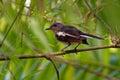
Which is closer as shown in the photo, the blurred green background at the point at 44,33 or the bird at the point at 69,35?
the blurred green background at the point at 44,33

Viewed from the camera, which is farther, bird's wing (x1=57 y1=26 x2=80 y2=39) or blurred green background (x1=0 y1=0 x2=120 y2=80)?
bird's wing (x1=57 y1=26 x2=80 y2=39)

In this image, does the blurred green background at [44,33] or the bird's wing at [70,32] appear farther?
the bird's wing at [70,32]

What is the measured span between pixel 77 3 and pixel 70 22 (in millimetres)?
120

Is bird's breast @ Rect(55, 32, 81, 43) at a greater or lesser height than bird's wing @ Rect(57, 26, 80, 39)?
lesser

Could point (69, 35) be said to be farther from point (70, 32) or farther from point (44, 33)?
point (44, 33)

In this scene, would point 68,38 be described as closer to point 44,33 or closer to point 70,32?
point 70,32

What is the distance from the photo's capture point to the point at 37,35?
1.53 m

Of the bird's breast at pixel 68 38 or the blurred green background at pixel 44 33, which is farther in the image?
the bird's breast at pixel 68 38

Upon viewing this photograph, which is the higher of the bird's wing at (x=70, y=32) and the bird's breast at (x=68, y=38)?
the bird's wing at (x=70, y=32)

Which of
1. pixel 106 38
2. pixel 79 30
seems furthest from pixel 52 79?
pixel 106 38

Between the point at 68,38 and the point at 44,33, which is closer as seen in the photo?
the point at 44,33

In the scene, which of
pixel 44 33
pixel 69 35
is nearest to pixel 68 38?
pixel 69 35

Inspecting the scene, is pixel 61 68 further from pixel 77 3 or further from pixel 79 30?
pixel 77 3

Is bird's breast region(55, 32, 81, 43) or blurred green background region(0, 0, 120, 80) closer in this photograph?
blurred green background region(0, 0, 120, 80)
